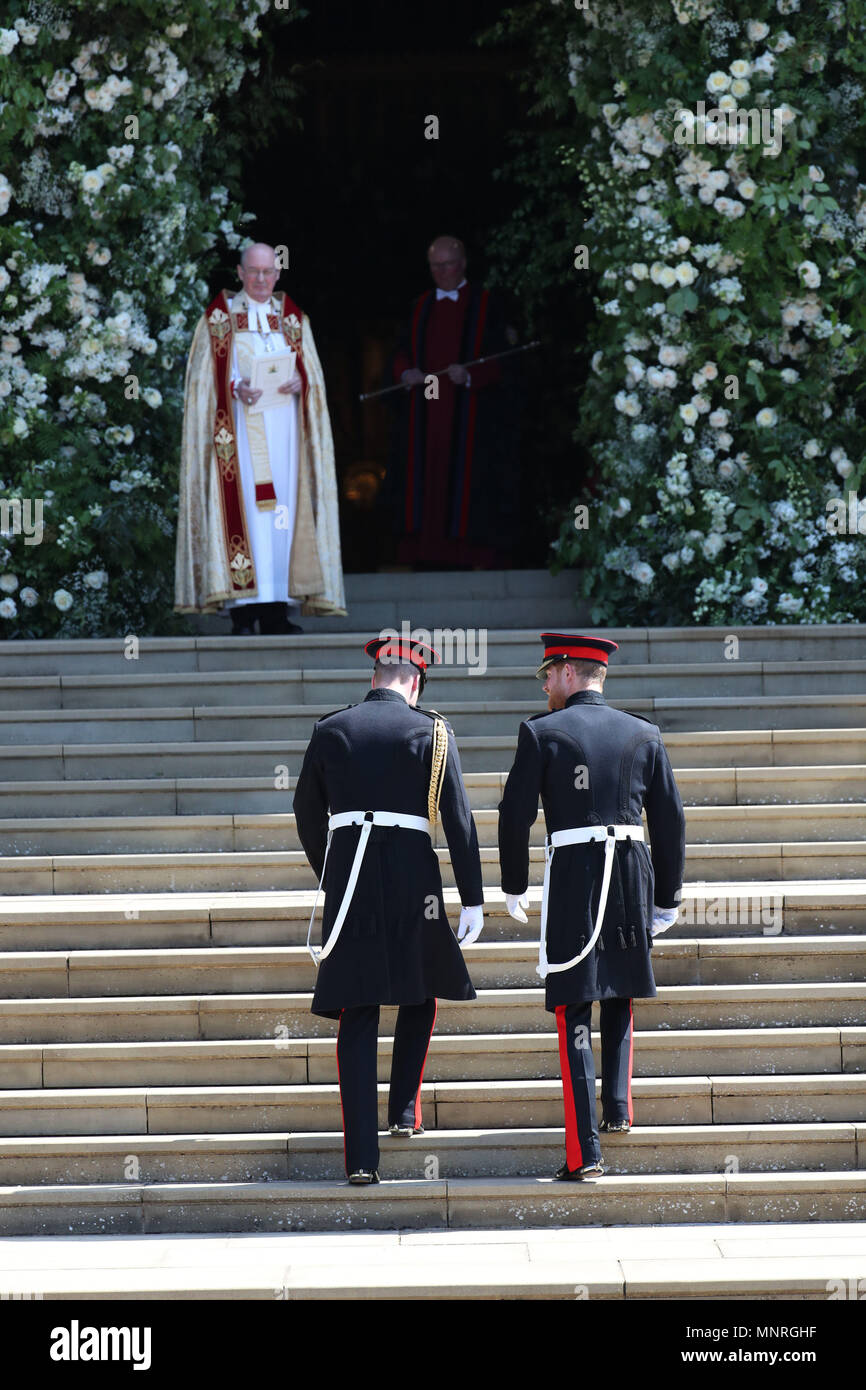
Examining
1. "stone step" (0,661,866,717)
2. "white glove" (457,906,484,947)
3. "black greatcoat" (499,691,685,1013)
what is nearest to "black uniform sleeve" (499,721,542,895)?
"black greatcoat" (499,691,685,1013)

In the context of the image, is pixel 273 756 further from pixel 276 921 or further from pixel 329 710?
pixel 276 921

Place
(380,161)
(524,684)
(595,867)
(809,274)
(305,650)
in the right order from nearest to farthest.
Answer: (595,867), (524,684), (305,650), (809,274), (380,161)

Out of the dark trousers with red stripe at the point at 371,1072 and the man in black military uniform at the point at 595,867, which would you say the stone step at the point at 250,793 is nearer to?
the man in black military uniform at the point at 595,867

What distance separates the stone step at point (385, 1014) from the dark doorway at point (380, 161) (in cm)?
597

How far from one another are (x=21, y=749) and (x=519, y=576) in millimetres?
3452

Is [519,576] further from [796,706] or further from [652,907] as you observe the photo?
[652,907]

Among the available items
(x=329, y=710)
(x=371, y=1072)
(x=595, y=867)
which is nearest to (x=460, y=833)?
(x=595, y=867)

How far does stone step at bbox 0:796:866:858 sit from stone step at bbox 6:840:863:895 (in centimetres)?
9

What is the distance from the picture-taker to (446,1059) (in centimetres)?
567

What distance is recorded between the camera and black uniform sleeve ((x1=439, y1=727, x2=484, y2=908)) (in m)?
5.29

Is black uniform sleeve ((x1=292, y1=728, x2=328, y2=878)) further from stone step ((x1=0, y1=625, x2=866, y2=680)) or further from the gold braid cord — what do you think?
stone step ((x1=0, y1=625, x2=866, y2=680))

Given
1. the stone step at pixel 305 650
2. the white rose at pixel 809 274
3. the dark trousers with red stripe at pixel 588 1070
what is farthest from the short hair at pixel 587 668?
the white rose at pixel 809 274

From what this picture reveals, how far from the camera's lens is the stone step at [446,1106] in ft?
18.0

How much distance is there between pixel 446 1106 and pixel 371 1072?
0.47 m
